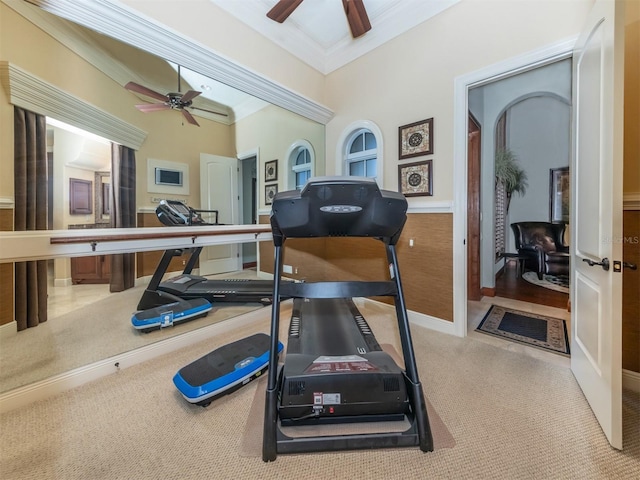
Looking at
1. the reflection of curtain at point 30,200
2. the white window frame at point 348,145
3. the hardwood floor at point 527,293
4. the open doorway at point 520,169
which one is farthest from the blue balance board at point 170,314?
the hardwood floor at point 527,293

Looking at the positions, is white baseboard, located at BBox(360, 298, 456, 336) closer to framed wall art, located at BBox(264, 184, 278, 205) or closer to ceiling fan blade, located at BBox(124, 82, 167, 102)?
framed wall art, located at BBox(264, 184, 278, 205)

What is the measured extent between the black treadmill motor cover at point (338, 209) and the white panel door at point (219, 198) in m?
1.81

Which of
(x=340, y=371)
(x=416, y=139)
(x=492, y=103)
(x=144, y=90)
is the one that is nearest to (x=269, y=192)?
(x=144, y=90)

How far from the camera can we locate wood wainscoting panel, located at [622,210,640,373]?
5.24 feet

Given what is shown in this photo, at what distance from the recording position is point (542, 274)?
14.1 feet

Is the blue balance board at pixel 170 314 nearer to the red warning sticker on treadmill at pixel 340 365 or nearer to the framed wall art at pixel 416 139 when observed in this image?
the red warning sticker on treadmill at pixel 340 365

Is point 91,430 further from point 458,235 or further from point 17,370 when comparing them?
point 458,235

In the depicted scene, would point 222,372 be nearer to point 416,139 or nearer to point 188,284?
point 188,284

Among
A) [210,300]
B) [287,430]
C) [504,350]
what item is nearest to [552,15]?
[504,350]

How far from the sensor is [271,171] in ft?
11.2

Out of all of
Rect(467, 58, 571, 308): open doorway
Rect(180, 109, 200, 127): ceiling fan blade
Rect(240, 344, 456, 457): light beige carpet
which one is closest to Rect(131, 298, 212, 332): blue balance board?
Rect(240, 344, 456, 457): light beige carpet

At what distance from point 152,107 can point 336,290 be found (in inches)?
92.8

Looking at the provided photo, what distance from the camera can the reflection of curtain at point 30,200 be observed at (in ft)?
5.11

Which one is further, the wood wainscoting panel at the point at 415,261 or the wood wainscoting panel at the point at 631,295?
the wood wainscoting panel at the point at 415,261
